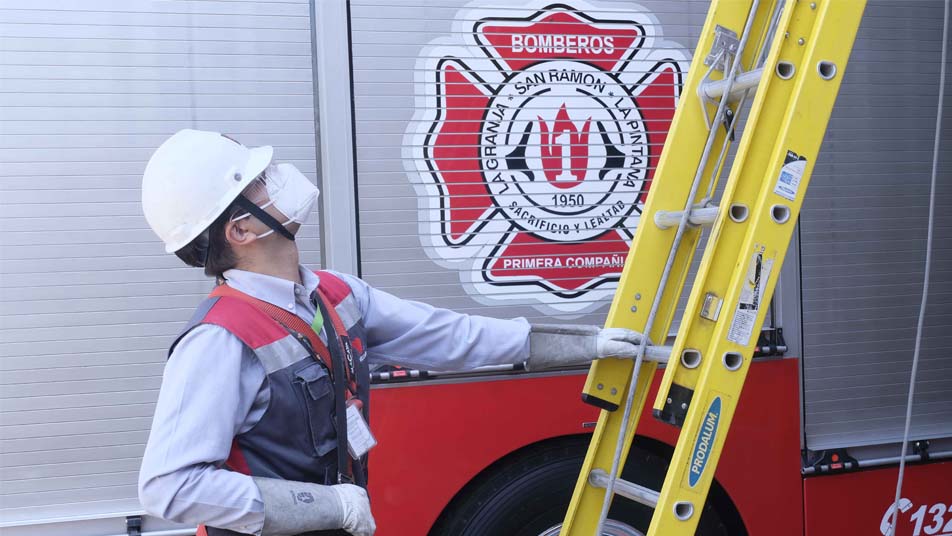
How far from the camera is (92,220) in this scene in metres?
2.56

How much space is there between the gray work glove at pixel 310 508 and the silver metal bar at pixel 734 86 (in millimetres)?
1294

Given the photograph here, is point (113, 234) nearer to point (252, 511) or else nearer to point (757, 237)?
point (252, 511)

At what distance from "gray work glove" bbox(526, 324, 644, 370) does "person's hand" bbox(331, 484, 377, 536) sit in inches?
28.0

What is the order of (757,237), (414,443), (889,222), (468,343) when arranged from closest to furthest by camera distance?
(757,237) < (468,343) < (414,443) < (889,222)

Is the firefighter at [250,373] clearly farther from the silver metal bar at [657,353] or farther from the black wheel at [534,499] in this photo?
the black wheel at [534,499]

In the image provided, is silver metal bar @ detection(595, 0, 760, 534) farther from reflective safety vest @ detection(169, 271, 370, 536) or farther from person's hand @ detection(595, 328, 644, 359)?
reflective safety vest @ detection(169, 271, 370, 536)

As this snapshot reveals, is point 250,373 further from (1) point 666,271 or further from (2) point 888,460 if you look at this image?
(2) point 888,460

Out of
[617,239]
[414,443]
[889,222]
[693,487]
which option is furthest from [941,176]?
[414,443]

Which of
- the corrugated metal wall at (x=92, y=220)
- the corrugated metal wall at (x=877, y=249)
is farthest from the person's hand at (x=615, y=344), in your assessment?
the corrugated metal wall at (x=92, y=220)

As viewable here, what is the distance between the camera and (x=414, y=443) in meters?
2.74

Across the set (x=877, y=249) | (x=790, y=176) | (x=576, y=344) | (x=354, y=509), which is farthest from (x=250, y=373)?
(x=877, y=249)

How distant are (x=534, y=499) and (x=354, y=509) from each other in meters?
1.23

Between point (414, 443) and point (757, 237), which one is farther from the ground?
point (757, 237)

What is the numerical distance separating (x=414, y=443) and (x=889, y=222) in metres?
1.81
